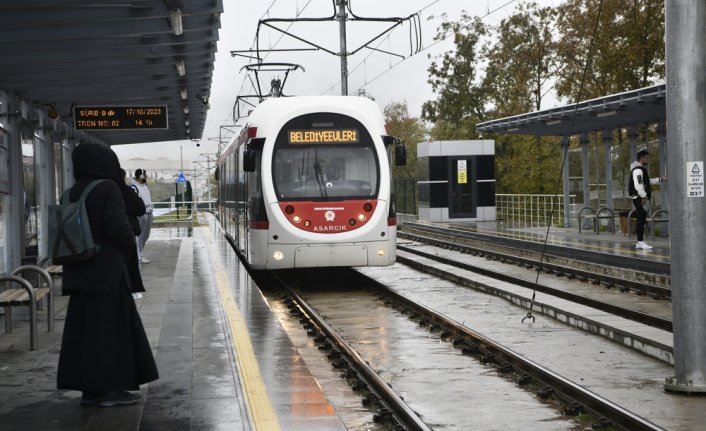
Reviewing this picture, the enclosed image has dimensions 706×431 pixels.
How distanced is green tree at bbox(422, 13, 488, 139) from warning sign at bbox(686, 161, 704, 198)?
149ft

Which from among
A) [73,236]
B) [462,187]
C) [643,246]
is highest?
[462,187]

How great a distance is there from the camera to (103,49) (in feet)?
47.2

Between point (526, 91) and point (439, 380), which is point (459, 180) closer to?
point (526, 91)

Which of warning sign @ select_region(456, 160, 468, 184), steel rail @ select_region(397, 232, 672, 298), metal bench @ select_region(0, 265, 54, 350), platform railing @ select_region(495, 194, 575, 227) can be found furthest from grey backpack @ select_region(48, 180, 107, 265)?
warning sign @ select_region(456, 160, 468, 184)

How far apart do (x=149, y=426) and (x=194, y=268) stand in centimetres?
1480

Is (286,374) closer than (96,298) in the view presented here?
No

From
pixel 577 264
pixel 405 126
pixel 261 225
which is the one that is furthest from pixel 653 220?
pixel 405 126

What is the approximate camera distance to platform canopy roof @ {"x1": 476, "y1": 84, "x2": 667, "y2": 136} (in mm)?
20922

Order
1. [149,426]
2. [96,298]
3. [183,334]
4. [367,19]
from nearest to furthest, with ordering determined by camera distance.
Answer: [149,426], [96,298], [183,334], [367,19]

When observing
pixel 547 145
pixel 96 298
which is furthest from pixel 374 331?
pixel 547 145

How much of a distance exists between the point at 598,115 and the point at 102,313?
59.5ft

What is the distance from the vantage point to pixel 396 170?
72312 millimetres

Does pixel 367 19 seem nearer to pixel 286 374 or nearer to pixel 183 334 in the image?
pixel 183 334

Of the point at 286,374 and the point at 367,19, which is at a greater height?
the point at 367,19
